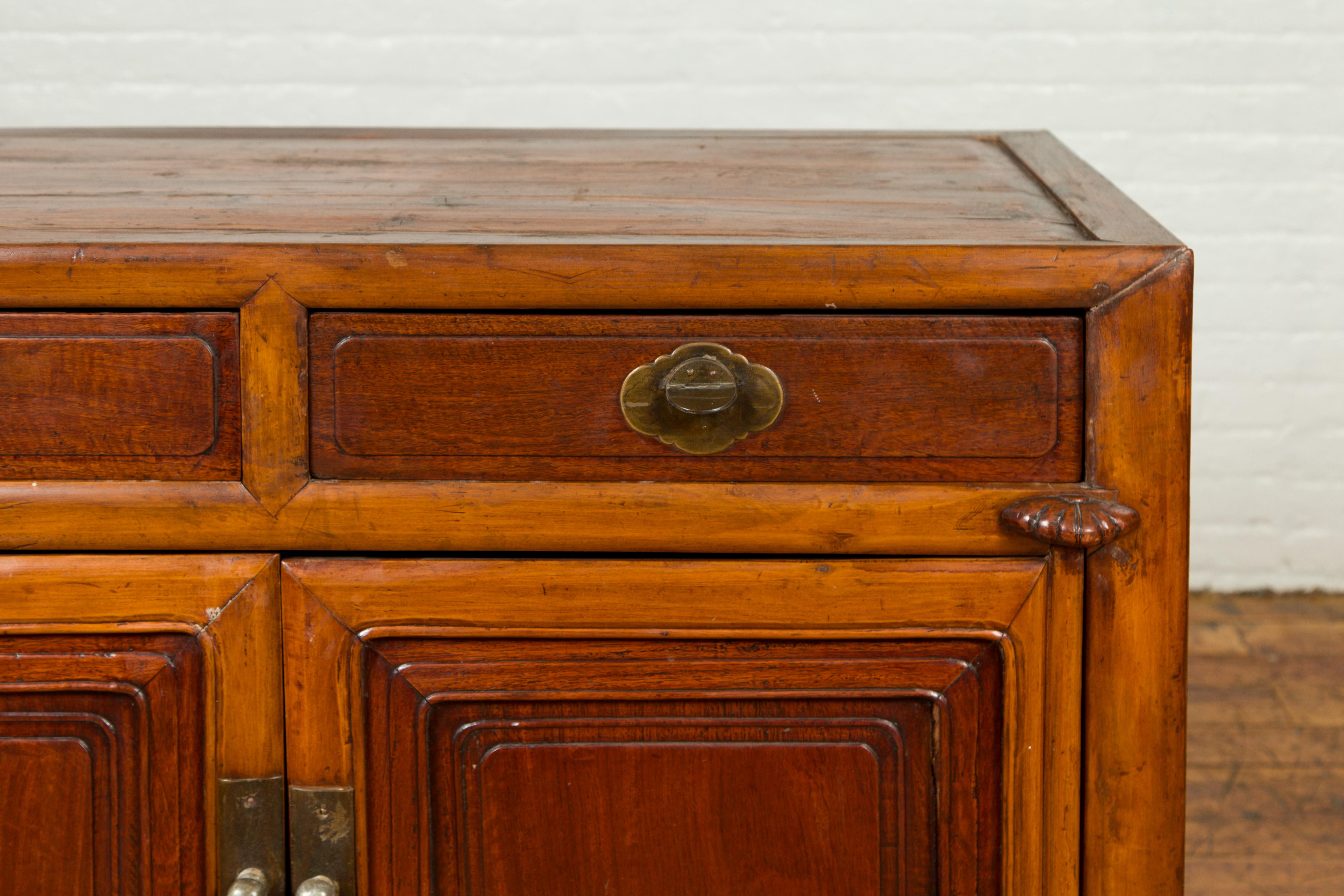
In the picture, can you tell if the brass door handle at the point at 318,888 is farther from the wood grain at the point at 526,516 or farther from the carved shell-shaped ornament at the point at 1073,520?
the carved shell-shaped ornament at the point at 1073,520

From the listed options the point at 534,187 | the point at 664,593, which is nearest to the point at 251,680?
the point at 664,593

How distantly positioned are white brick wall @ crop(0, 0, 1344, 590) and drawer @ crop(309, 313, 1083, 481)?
1.33 metres

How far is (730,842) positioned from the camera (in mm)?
739

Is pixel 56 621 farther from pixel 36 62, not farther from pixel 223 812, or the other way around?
pixel 36 62

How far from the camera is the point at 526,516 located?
0.71m

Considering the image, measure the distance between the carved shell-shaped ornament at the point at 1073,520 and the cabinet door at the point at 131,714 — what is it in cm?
44

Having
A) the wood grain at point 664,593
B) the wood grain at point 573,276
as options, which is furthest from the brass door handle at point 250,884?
the wood grain at point 573,276

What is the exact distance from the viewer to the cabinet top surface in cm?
73

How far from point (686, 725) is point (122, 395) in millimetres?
389

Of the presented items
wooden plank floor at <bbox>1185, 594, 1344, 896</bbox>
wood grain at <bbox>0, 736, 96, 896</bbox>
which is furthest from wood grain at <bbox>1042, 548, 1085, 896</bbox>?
wooden plank floor at <bbox>1185, 594, 1344, 896</bbox>

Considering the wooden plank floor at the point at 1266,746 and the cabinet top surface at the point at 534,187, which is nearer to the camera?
the cabinet top surface at the point at 534,187

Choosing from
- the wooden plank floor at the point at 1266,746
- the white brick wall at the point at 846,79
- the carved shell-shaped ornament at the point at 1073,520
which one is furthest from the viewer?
the white brick wall at the point at 846,79

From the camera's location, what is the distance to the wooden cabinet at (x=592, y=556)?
683 millimetres

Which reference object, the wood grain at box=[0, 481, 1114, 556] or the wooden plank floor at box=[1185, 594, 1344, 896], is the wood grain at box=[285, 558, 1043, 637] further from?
the wooden plank floor at box=[1185, 594, 1344, 896]
